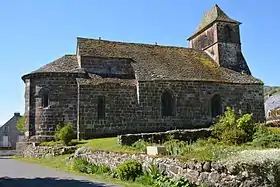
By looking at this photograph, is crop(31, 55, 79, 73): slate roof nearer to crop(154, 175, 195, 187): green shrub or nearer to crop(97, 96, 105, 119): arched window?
crop(97, 96, 105, 119): arched window

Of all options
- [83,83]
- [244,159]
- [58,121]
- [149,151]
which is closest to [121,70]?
[83,83]

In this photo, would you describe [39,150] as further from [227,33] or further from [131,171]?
[227,33]

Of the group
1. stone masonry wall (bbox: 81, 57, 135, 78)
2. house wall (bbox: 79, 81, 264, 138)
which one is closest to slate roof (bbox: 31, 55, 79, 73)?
stone masonry wall (bbox: 81, 57, 135, 78)

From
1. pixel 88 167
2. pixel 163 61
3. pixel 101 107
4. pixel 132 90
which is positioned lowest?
pixel 88 167

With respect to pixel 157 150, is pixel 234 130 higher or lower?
higher

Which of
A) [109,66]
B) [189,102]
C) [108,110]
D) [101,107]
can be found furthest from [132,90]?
[189,102]

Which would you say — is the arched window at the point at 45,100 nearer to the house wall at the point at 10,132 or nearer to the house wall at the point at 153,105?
the house wall at the point at 153,105

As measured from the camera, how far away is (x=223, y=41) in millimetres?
39719

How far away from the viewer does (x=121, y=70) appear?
33.9 m

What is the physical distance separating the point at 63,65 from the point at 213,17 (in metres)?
18.2

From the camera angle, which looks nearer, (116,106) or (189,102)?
(116,106)

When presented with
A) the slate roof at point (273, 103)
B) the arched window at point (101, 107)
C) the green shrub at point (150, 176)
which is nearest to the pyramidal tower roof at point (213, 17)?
the arched window at point (101, 107)

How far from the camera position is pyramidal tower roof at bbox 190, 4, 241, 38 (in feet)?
131

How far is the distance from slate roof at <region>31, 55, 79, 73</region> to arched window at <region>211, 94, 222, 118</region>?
13.6m
